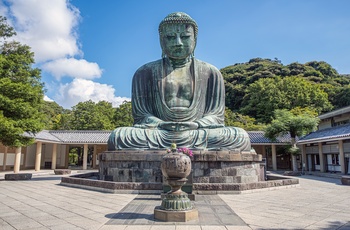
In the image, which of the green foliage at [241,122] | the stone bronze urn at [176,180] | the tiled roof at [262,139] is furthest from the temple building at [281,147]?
the stone bronze urn at [176,180]

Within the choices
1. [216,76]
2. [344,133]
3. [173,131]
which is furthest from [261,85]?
[173,131]

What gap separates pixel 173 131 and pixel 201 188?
2491mm

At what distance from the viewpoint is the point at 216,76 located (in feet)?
37.0

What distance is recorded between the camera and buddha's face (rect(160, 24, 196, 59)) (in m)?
10.9

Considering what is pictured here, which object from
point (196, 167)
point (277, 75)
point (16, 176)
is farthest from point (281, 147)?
point (277, 75)

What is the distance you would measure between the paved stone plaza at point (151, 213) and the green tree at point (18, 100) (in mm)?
4991

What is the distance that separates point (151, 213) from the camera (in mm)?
5281

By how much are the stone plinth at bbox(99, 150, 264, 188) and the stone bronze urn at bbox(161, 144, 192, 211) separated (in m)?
3.32

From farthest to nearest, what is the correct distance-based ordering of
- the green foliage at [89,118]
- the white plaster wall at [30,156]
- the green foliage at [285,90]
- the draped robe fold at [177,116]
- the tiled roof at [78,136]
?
1. the green foliage at [285,90]
2. the green foliage at [89,118]
3. the white plaster wall at [30,156]
4. the tiled roof at [78,136]
5. the draped robe fold at [177,116]

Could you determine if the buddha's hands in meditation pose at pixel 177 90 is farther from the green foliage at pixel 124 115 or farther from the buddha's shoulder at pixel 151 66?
the green foliage at pixel 124 115

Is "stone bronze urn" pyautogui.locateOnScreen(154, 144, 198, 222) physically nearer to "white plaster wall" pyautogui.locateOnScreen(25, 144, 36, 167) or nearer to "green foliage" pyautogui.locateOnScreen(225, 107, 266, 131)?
"white plaster wall" pyautogui.locateOnScreen(25, 144, 36, 167)

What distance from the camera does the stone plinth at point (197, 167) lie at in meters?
8.45

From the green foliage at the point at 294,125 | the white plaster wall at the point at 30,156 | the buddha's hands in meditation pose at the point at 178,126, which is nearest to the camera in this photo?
the buddha's hands in meditation pose at the point at 178,126

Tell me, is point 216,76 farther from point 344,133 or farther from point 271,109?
point 271,109
